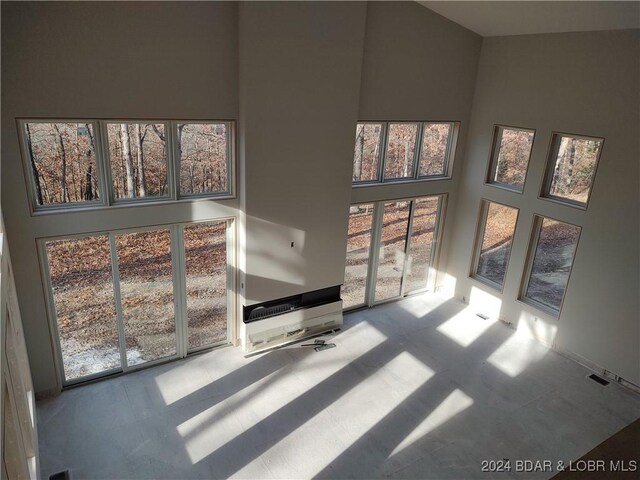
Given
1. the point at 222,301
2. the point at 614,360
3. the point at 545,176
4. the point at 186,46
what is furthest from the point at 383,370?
the point at 186,46

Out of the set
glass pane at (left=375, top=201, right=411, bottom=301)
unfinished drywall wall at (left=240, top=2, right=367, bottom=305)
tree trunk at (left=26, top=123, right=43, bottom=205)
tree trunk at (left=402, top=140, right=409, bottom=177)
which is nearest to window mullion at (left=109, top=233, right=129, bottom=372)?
tree trunk at (left=26, top=123, right=43, bottom=205)

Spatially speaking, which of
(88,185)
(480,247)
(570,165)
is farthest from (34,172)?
(570,165)

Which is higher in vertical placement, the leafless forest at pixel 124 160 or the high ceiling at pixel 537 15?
the high ceiling at pixel 537 15

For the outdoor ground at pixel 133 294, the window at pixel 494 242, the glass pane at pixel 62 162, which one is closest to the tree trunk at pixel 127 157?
the glass pane at pixel 62 162

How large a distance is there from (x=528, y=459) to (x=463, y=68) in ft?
17.3

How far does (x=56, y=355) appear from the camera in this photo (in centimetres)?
512

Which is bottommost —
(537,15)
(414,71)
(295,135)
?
(295,135)

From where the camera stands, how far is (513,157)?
6.80 metres

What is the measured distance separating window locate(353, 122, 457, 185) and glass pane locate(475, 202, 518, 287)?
1.03 m

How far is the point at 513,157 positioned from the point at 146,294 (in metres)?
5.52

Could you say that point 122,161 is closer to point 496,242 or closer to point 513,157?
point 513,157

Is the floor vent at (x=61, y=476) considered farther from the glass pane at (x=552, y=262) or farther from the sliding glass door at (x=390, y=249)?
the glass pane at (x=552, y=262)

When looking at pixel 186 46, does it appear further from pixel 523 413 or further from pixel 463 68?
pixel 523 413

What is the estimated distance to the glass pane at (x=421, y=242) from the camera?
7477mm
